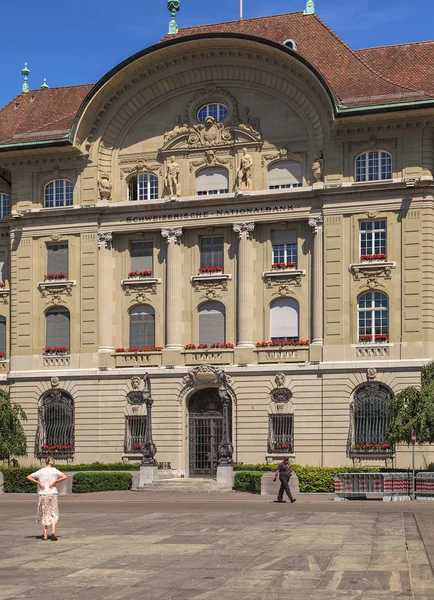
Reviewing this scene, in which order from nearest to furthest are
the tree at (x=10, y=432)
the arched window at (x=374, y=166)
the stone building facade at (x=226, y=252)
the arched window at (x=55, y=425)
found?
the stone building facade at (x=226, y=252)
the arched window at (x=374, y=166)
the tree at (x=10, y=432)
the arched window at (x=55, y=425)

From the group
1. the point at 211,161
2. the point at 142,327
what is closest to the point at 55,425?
the point at 142,327

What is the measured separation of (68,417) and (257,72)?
20.3m

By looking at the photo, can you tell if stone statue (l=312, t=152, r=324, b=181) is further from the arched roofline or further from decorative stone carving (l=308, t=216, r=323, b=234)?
the arched roofline

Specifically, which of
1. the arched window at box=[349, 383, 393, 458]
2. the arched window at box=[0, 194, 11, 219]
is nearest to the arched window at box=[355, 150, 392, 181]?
the arched window at box=[349, 383, 393, 458]

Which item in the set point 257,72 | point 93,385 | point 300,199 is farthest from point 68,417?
point 257,72

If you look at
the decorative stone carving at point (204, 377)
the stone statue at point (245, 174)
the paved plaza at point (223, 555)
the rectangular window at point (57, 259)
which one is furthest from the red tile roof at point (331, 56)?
the paved plaza at point (223, 555)

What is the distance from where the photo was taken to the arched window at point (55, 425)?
61.3 m

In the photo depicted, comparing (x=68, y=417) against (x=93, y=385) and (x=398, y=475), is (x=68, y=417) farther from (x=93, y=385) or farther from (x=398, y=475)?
(x=398, y=475)

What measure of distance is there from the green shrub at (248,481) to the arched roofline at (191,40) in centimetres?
1769

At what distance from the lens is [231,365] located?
2330 inches

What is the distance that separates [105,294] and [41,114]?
1227 cm

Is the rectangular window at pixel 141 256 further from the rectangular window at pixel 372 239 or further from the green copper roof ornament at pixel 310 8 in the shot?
the green copper roof ornament at pixel 310 8

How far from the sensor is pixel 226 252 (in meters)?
60.2

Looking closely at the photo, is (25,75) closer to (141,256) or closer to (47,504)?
(141,256)
